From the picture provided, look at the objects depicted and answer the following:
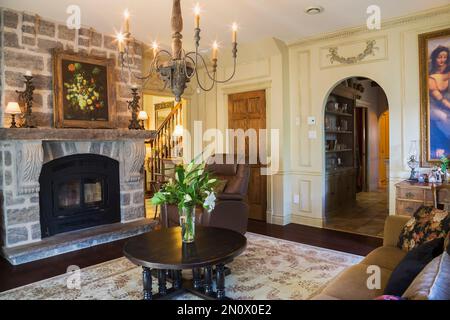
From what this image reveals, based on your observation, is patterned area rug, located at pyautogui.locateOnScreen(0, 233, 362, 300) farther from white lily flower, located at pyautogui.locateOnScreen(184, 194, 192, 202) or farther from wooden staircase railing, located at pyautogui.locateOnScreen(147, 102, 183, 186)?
wooden staircase railing, located at pyautogui.locateOnScreen(147, 102, 183, 186)

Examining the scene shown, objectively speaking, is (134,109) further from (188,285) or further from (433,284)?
(433,284)

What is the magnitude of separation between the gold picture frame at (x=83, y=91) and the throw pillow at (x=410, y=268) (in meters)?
3.86

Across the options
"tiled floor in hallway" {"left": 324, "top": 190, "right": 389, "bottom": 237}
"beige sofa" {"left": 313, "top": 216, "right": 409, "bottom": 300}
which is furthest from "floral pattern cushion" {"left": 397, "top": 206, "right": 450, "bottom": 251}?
"tiled floor in hallway" {"left": 324, "top": 190, "right": 389, "bottom": 237}

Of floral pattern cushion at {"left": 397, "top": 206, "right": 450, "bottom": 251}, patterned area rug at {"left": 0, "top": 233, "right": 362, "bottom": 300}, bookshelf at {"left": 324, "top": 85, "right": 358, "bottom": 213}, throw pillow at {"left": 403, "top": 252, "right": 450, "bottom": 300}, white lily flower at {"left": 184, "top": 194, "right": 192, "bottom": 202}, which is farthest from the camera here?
bookshelf at {"left": 324, "top": 85, "right": 358, "bottom": 213}

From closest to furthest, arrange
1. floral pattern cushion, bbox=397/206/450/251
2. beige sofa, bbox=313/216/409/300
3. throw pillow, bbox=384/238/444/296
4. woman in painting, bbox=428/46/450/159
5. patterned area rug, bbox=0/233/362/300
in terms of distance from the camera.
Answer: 1. throw pillow, bbox=384/238/444/296
2. beige sofa, bbox=313/216/409/300
3. floral pattern cushion, bbox=397/206/450/251
4. patterned area rug, bbox=0/233/362/300
5. woman in painting, bbox=428/46/450/159

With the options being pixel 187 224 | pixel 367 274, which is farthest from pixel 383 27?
pixel 187 224

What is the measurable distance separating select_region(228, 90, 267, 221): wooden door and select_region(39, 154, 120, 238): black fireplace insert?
2.15 m

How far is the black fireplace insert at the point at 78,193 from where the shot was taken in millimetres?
3963

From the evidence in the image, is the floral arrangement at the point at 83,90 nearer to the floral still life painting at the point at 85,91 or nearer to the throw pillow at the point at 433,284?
the floral still life painting at the point at 85,91

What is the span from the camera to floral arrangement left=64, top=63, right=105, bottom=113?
4.08 metres

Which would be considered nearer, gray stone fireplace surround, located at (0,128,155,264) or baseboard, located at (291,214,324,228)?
gray stone fireplace surround, located at (0,128,155,264)

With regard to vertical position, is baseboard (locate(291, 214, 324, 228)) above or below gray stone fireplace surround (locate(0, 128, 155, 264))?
below

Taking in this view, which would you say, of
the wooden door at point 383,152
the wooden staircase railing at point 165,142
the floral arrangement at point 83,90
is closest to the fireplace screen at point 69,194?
the floral arrangement at point 83,90

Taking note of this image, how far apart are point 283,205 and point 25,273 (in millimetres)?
3425
